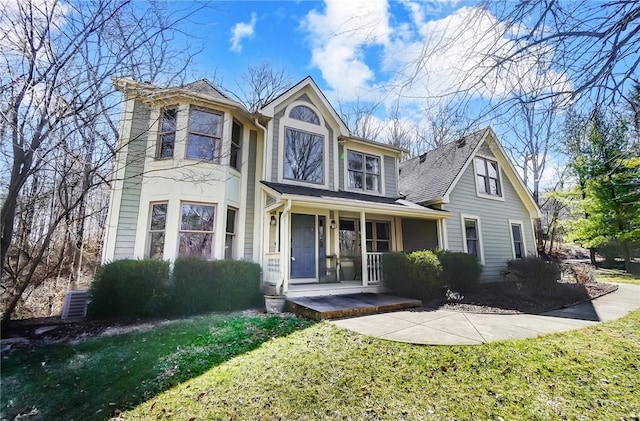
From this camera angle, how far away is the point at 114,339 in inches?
198

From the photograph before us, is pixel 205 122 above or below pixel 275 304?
above

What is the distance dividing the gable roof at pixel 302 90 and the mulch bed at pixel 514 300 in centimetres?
668

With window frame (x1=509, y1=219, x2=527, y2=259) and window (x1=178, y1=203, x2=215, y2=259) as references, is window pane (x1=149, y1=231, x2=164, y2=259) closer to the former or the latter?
window (x1=178, y1=203, x2=215, y2=259)

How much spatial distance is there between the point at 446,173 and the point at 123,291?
38.1 feet

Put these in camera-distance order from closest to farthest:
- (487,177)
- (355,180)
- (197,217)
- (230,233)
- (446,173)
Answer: (197,217) < (230,233) < (355,180) < (446,173) < (487,177)

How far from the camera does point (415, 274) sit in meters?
7.99

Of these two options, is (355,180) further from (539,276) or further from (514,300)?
(539,276)

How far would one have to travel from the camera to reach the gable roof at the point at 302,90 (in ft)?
30.3

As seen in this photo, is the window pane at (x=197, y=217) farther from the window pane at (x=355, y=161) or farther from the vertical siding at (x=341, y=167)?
the window pane at (x=355, y=161)

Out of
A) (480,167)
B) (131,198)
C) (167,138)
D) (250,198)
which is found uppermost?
(480,167)

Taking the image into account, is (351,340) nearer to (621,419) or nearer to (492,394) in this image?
(492,394)

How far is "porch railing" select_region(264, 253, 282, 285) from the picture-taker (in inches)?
313

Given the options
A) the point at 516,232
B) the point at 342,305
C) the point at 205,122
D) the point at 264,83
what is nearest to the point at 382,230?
the point at 342,305

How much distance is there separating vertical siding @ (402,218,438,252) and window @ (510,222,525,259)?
467 cm
